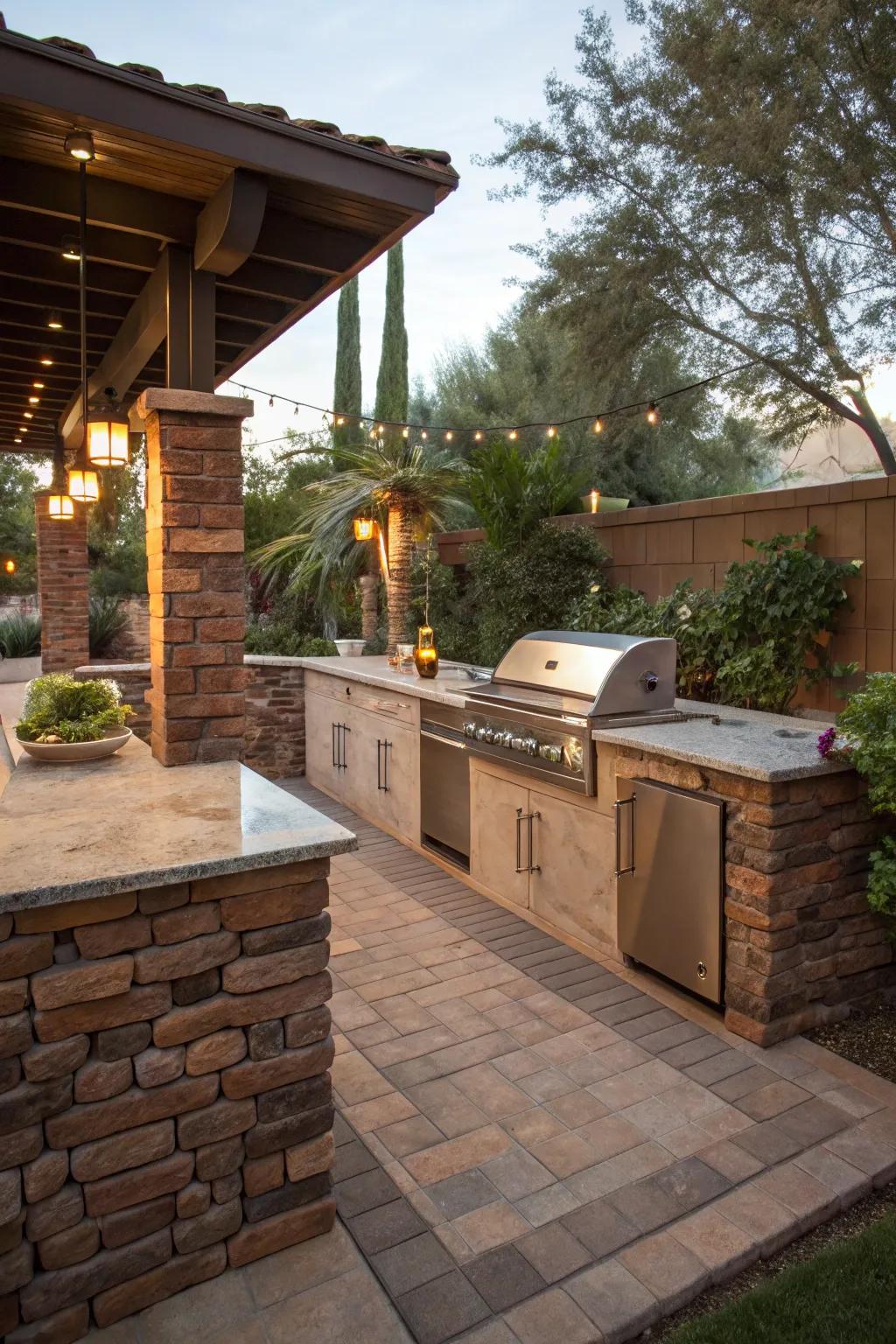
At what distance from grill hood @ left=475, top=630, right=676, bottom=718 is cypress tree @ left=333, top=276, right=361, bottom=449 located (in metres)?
13.3

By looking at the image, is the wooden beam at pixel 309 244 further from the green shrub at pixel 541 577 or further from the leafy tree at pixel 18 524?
the leafy tree at pixel 18 524

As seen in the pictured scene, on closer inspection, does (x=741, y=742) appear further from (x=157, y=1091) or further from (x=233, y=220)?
(x=233, y=220)

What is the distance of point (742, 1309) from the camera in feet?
5.80

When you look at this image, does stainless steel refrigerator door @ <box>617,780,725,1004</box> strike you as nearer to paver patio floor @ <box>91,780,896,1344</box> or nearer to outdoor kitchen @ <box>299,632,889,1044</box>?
outdoor kitchen @ <box>299,632,889,1044</box>

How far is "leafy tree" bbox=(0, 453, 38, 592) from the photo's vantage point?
50.2 feet

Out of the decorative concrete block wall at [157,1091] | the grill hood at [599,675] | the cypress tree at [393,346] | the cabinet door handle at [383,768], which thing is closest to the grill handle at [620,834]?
the grill hood at [599,675]

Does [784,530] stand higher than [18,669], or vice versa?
[784,530]

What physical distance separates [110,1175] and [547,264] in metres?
9.15

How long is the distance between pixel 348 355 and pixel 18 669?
1032 cm

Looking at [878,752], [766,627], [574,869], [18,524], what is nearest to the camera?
[878,752]

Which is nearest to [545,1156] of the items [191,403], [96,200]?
[191,403]

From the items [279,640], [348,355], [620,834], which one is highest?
[348,355]

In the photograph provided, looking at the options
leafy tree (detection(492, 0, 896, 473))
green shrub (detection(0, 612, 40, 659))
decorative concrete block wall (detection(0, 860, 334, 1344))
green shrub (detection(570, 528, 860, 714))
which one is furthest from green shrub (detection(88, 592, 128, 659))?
decorative concrete block wall (detection(0, 860, 334, 1344))

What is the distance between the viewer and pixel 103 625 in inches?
372
